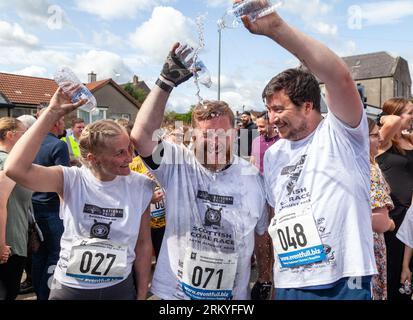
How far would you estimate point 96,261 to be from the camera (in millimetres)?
2148

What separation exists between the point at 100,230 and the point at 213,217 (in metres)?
0.65

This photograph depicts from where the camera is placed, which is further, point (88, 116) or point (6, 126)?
point (88, 116)

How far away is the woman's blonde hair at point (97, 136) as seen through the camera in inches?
87.5

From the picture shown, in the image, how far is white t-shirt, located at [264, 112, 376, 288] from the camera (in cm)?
176

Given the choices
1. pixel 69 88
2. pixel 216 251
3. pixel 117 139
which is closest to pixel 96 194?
pixel 117 139

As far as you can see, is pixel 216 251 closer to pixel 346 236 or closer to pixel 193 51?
pixel 346 236

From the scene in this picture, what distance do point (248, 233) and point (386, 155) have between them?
89.6 inches

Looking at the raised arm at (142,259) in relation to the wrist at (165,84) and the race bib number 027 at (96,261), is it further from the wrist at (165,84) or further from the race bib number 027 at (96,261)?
the wrist at (165,84)

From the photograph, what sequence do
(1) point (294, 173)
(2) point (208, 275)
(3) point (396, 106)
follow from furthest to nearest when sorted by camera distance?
1. (3) point (396, 106)
2. (2) point (208, 275)
3. (1) point (294, 173)

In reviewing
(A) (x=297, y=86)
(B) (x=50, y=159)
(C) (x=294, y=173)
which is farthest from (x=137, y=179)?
(B) (x=50, y=159)

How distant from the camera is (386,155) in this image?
3738 mm

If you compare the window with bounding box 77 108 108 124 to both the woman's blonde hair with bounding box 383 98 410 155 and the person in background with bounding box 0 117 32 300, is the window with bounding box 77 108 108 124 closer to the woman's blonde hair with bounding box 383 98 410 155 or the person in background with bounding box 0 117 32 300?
the person in background with bounding box 0 117 32 300

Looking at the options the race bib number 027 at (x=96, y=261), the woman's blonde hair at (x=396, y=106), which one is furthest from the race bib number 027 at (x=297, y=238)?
the woman's blonde hair at (x=396, y=106)

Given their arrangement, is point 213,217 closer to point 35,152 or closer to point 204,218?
point 204,218
